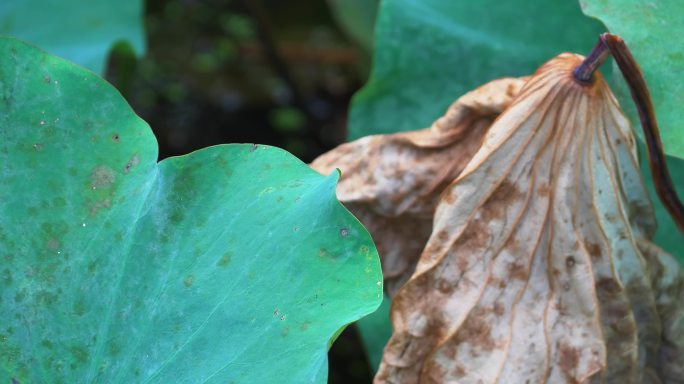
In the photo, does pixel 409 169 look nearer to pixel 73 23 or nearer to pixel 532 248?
pixel 532 248

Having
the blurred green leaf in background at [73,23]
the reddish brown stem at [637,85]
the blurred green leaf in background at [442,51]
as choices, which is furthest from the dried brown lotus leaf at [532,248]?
the blurred green leaf in background at [73,23]

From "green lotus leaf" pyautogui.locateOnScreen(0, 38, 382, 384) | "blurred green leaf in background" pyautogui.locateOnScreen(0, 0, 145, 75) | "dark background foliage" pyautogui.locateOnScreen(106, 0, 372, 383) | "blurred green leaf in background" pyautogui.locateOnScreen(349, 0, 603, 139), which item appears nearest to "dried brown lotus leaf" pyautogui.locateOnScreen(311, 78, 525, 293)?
"green lotus leaf" pyautogui.locateOnScreen(0, 38, 382, 384)

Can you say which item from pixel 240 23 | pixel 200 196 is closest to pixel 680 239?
pixel 200 196

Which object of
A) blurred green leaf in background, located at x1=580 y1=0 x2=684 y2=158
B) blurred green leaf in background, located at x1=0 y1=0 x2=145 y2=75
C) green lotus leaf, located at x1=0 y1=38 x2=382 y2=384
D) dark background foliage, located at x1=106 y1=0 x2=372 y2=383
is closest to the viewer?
green lotus leaf, located at x1=0 y1=38 x2=382 y2=384

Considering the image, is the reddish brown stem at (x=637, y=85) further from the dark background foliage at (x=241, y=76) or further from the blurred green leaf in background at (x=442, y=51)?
the dark background foliage at (x=241, y=76)

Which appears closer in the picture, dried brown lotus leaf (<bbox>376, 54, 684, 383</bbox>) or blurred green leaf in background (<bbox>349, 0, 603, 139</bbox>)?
dried brown lotus leaf (<bbox>376, 54, 684, 383</bbox>)

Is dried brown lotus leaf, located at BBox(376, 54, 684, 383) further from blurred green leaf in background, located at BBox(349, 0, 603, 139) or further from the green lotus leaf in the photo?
blurred green leaf in background, located at BBox(349, 0, 603, 139)

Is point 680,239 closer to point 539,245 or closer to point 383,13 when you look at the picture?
point 539,245
